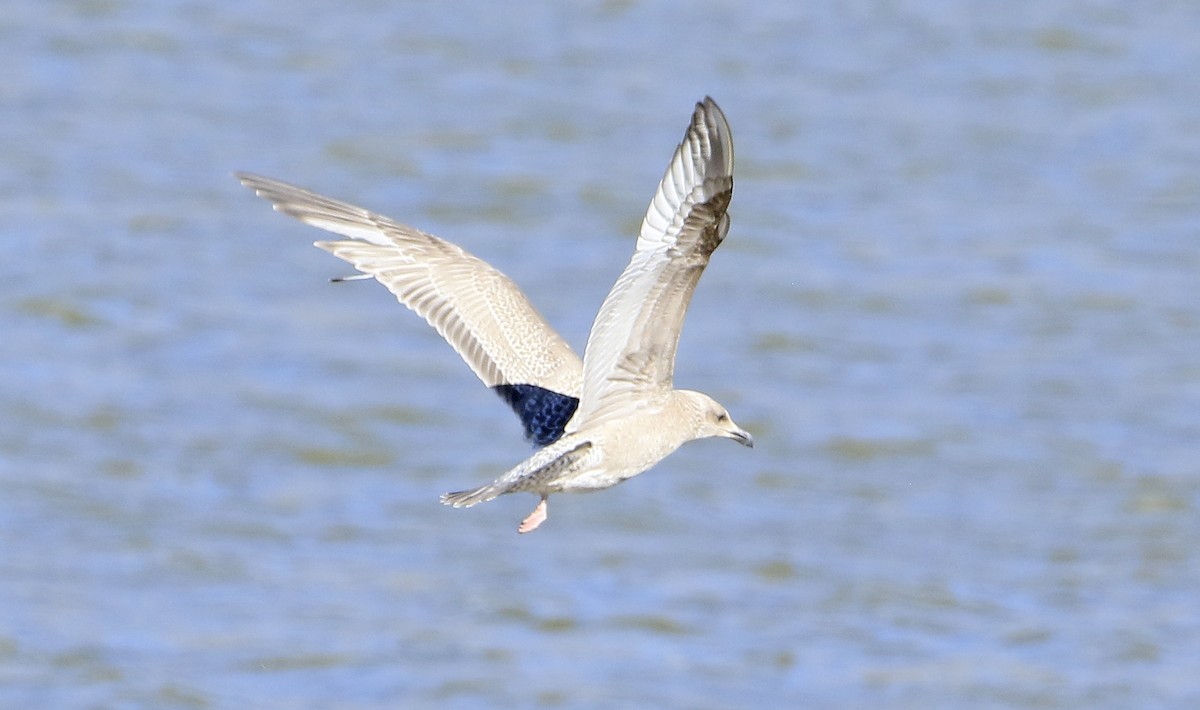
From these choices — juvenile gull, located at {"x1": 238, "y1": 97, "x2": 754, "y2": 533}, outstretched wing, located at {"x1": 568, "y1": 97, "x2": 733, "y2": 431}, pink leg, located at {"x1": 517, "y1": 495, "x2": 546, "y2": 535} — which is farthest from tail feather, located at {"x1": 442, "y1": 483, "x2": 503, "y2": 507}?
pink leg, located at {"x1": 517, "y1": 495, "x2": 546, "y2": 535}

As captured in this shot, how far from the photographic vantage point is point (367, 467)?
758 inches

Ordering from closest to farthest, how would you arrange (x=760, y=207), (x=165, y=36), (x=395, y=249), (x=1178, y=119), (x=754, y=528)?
(x=395, y=249)
(x=754, y=528)
(x=760, y=207)
(x=1178, y=119)
(x=165, y=36)

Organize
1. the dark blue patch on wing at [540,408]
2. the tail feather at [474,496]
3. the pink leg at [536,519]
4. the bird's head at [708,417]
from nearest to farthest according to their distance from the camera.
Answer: the tail feather at [474,496] < the bird's head at [708,417] < the pink leg at [536,519] < the dark blue patch on wing at [540,408]

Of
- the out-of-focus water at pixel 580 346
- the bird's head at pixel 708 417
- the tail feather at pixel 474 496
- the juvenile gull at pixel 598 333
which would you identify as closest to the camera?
the tail feather at pixel 474 496

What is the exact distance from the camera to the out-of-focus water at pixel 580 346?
655 inches

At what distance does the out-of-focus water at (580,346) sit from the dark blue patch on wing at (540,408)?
6859mm

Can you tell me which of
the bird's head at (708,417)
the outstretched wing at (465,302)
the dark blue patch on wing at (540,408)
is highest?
the outstretched wing at (465,302)

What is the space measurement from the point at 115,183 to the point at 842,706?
11.2 meters

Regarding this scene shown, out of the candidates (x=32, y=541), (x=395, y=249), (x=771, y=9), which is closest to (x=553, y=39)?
(x=771, y=9)

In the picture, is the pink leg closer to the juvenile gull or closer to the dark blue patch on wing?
the juvenile gull

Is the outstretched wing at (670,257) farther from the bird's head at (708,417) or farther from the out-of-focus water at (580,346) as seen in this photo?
the out-of-focus water at (580,346)

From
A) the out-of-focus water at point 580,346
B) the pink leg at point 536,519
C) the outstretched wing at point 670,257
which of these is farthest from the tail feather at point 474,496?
the out-of-focus water at point 580,346

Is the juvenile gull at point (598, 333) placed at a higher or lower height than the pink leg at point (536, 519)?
higher

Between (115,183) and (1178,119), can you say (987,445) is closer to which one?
(1178,119)
